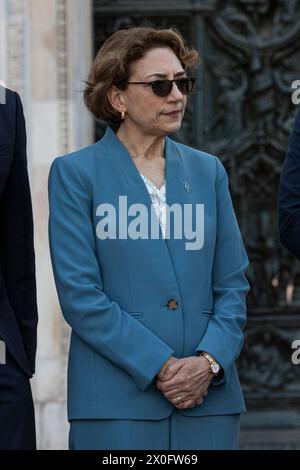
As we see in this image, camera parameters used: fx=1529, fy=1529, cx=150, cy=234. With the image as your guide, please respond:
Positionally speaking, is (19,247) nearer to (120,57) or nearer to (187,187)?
(187,187)

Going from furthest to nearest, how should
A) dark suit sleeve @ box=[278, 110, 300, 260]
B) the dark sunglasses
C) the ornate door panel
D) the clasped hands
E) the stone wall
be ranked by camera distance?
the ornate door panel → the stone wall → dark suit sleeve @ box=[278, 110, 300, 260] → the dark sunglasses → the clasped hands

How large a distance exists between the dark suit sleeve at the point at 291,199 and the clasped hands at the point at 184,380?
1.70 ft

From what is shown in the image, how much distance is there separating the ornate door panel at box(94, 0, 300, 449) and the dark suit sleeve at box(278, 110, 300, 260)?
368cm

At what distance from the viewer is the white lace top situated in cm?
452

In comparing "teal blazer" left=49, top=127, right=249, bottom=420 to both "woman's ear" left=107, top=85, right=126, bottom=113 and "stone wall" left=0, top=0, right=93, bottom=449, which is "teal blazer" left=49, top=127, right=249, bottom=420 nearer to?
"woman's ear" left=107, top=85, right=126, bottom=113

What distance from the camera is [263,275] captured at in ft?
27.6

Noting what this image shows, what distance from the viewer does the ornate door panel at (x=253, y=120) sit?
8359 mm

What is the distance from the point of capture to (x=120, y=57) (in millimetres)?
4551

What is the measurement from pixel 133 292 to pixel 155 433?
41cm

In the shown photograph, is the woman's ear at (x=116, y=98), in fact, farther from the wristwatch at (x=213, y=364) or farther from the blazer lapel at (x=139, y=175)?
the wristwatch at (x=213, y=364)

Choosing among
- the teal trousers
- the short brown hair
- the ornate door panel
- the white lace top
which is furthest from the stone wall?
the teal trousers

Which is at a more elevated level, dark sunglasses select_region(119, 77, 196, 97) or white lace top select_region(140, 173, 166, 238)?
dark sunglasses select_region(119, 77, 196, 97)

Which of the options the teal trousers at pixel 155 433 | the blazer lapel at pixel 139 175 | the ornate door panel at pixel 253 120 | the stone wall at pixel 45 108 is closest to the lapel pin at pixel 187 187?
the blazer lapel at pixel 139 175

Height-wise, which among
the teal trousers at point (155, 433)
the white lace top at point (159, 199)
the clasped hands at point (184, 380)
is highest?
the white lace top at point (159, 199)
